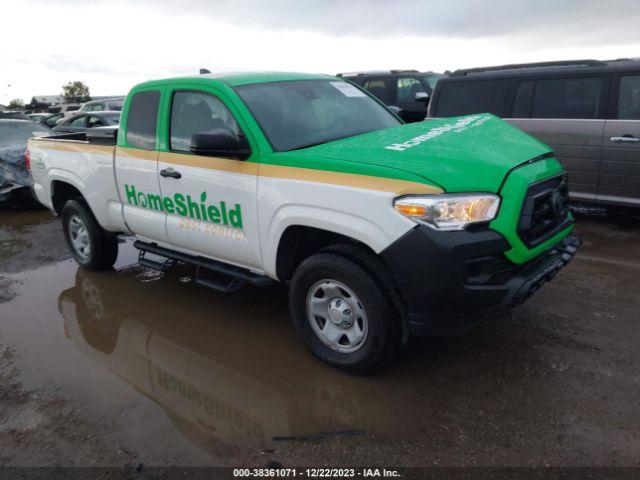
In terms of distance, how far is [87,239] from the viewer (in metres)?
5.61

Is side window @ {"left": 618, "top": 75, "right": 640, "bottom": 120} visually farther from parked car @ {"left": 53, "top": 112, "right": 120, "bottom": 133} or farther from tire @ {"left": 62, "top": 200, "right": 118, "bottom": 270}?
parked car @ {"left": 53, "top": 112, "right": 120, "bottom": 133}

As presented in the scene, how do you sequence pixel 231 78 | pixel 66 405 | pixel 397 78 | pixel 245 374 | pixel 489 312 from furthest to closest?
pixel 397 78
pixel 231 78
pixel 245 374
pixel 66 405
pixel 489 312

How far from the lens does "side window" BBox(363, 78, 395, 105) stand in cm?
1077

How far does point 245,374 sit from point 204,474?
95 cm

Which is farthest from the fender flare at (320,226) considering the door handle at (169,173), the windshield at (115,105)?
the windshield at (115,105)

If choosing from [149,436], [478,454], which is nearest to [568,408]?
[478,454]

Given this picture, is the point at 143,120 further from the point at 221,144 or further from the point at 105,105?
the point at 105,105

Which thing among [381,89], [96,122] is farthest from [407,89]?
[96,122]

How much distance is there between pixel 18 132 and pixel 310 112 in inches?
314

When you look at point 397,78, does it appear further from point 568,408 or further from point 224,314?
point 568,408

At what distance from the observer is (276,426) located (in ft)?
9.82

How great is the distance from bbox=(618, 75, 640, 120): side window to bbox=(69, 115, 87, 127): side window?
1084cm

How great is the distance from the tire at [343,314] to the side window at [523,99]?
178 inches

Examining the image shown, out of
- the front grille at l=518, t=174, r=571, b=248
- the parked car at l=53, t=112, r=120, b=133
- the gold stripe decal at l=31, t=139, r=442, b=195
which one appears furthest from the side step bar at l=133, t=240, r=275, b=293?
the parked car at l=53, t=112, r=120, b=133
